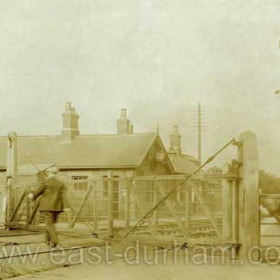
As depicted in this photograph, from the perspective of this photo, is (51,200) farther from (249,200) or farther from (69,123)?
(69,123)

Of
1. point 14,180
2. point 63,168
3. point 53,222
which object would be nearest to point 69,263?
point 53,222

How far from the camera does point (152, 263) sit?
29.7 feet

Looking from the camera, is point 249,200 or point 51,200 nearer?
point 249,200

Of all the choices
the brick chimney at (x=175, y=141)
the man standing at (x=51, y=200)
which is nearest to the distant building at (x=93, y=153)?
the brick chimney at (x=175, y=141)

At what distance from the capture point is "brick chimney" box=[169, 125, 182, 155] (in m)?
54.3

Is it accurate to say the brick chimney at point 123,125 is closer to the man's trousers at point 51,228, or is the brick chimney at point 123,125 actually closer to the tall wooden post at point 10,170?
the tall wooden post at point 10,170

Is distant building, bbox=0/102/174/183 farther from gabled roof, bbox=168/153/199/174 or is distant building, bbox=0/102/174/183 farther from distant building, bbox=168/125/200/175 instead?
distant building, bbox=168/125/200/175

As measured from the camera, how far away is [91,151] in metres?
38.2

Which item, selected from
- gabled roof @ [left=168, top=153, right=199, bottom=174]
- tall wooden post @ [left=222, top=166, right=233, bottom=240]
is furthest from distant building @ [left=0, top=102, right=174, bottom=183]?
tall wooden post @ [left=222, top=166, right=233, bottom=240]

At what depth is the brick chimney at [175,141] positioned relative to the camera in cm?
5431

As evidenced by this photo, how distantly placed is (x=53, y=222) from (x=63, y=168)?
2558 cm

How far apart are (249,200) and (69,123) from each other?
32.3 m

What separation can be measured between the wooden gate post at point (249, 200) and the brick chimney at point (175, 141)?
145ft

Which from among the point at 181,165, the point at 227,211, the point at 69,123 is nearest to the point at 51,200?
the point at 227,211
